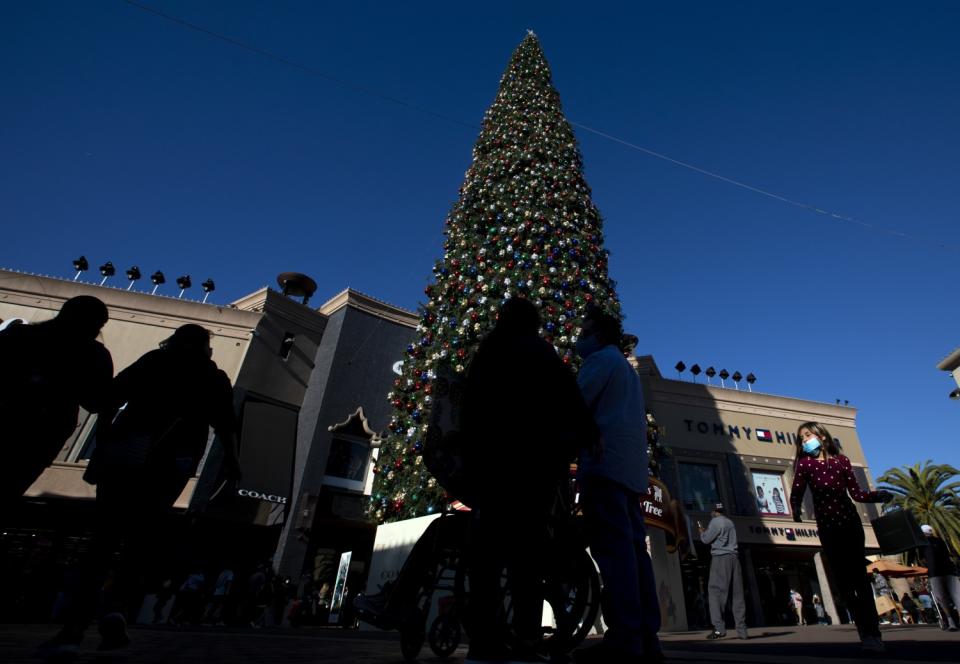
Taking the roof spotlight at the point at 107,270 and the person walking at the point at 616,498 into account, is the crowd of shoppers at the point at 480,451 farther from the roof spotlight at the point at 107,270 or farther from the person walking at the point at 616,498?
the roof spotlight at the point at 107,270

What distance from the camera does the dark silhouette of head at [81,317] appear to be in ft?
8.63

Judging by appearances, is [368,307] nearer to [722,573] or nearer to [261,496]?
[261,496]

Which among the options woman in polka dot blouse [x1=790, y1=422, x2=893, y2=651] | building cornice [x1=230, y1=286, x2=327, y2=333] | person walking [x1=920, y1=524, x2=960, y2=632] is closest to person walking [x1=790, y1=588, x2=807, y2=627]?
person walking [x1=920, y1=524, x2=960, y2=632]

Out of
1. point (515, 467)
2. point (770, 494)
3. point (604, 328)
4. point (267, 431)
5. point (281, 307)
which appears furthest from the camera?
point (770, 494)

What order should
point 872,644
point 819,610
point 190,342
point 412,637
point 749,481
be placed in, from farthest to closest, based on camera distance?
1. point 819,610
2. point 749,481
3. point 872,644
4. point 190,342
5. point 412,637

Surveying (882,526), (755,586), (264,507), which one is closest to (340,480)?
(264,507)

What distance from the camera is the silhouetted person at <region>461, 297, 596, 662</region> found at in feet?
6.37

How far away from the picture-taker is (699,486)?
17672 mm

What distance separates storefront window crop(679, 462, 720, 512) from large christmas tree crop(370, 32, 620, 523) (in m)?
10.3

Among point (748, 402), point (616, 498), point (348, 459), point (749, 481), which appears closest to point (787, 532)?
point (749, 481)

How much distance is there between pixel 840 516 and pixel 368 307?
15.1 m

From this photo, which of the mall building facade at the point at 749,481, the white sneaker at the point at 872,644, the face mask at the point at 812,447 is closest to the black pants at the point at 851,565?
the white sneaker at the point at 872,644

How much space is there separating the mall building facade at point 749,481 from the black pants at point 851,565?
12.7 metres

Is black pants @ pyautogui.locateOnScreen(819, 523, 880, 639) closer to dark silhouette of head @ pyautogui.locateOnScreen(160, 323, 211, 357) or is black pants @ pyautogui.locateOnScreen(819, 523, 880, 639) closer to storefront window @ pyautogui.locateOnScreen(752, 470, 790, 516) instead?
dark silhouette of head @ pyautogui.locateOnScreen(160, 323, 211, 357)
